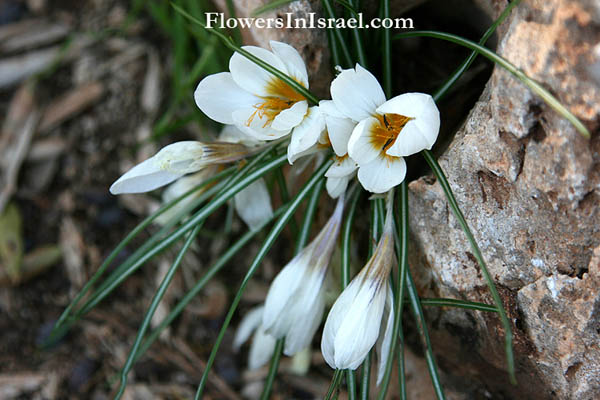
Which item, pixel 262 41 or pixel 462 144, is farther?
pixel 262 41

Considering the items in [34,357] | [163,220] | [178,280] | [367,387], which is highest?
[163,220]

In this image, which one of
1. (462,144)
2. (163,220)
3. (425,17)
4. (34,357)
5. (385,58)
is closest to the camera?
(462,144)

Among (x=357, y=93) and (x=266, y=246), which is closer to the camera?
(x=357, y=93)

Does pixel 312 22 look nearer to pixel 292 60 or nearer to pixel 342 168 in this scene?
pixel 292 60

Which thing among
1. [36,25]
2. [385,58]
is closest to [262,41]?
[385,58]

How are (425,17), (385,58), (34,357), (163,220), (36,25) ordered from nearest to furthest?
(385,58) → (163,220) → (425,17) → (34,357) → (36,25)

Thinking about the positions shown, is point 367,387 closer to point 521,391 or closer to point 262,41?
point 521,391

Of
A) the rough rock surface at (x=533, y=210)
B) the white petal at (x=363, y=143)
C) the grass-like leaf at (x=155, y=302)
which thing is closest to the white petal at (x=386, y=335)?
the rough rock surface at (x=533, y=210)

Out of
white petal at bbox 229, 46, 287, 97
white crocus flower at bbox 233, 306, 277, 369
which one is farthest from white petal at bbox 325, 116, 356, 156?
white crocus flower at bbox 233, 306, 277, 369

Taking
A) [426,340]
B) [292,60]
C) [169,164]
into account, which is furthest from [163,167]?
[426,340]
